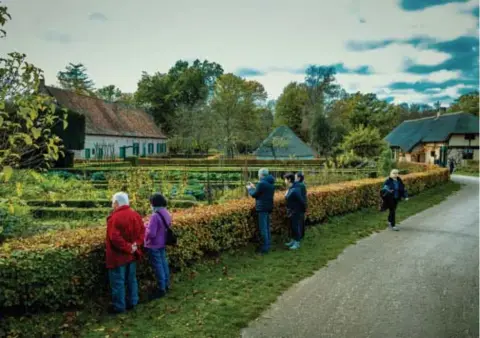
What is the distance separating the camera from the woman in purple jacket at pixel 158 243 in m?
5.87

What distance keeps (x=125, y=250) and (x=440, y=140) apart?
46739 millimetres

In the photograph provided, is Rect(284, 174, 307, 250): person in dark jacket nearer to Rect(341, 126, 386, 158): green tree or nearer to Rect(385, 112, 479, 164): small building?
Rect(341, 126, 386, 158): green tree

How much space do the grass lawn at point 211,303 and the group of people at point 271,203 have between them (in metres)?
0.29

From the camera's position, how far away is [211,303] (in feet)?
18.4

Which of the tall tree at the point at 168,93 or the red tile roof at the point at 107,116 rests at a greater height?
the tall tree at the point at 168,93

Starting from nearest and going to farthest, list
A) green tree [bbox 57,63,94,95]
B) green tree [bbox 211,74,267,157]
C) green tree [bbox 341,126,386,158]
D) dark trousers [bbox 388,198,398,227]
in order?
dark trousers [bbox 388,198,398,227], green tree [bbox 341,126,386,158], green tree [bbox 211,74,267,157], green tree [bbox 57,63,94,95]

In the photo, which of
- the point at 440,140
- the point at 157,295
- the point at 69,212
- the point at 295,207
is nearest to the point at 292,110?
the point at 440,140

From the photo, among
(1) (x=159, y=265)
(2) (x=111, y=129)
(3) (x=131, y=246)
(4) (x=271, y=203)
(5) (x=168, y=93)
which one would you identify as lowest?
(1) (x=159, y=265)

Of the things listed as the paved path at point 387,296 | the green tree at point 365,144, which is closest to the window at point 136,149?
the green tree at point 365,144

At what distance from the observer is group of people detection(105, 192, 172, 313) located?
17.1ft

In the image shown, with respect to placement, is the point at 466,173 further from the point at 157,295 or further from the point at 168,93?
the point at 168,93

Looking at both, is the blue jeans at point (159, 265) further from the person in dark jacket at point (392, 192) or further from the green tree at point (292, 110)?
the green tree at point (292, 110)

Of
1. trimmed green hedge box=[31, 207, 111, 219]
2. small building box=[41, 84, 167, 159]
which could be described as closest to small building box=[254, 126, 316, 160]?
small building box=[41, 84, 167, 159]

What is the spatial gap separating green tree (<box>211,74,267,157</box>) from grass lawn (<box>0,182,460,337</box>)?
Answer: 3428 cm
